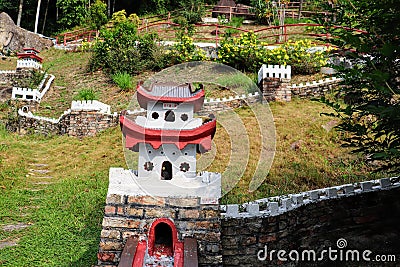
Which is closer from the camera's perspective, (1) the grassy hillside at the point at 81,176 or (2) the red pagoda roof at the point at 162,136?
(2) the red pagoda roof at the point at 162,136

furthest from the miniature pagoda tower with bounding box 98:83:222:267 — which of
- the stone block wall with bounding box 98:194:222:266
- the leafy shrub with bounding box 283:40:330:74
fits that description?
the leafy shrub with bounding box 283:40:330:74

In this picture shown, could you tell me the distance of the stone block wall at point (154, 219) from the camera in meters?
5.15

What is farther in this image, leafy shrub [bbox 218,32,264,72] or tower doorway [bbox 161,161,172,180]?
leafy shrub [bbox 218,32,264,72]

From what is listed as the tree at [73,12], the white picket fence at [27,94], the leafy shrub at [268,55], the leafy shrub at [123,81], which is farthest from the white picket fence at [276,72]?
the tree at [73,12]

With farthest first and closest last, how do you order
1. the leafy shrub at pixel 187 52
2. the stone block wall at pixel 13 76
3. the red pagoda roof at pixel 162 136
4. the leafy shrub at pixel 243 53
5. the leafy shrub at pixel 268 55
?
1. the stone block wall at pixel 13 76
2. the leafy shrub at pixel 187 52
3. the leafy shrub at pixel 243 53
4. the leafy shrub at pixel 268 55
5. the red pagoda roof at pixel 162 136

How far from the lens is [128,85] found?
17.3 metres

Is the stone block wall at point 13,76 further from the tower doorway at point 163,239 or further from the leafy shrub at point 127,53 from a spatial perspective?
the tower doorway at point 163,239

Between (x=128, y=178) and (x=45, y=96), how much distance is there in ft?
46.7

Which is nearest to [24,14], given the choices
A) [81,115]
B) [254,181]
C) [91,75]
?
[91,75]

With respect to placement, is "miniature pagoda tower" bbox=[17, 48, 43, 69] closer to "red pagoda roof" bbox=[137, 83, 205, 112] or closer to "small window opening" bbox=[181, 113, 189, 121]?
"red pagoda roof" bbox=[137, 83, 205, 112]

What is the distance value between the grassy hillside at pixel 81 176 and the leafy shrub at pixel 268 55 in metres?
2.40

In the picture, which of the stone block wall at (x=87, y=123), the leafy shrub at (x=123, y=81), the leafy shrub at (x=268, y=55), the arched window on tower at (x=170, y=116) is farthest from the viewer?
the leafy shrub at (x=123, y=81)

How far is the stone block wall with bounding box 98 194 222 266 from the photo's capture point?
515cm
